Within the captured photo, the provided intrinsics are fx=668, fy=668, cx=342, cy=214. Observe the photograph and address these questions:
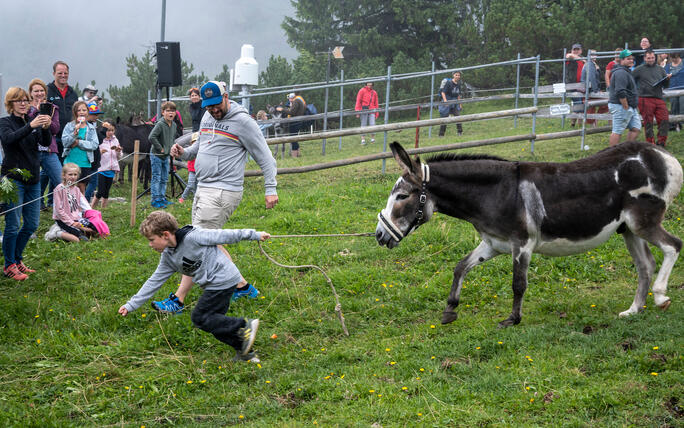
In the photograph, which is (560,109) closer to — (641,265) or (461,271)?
(641,265)

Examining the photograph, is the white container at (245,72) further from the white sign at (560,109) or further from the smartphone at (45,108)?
the smartphone at (45,108)

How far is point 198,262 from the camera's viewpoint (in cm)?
567

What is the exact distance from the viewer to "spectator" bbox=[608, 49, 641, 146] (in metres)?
12.7

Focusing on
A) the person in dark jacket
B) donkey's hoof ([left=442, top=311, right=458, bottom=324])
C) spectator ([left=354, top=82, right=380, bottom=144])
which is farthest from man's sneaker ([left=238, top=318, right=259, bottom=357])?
spectator ([left=354, top=82, right=380, bottom=144])

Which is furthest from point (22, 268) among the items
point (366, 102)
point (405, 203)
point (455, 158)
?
point (366, 102)

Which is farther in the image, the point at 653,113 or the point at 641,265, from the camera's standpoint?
the point at 653,113

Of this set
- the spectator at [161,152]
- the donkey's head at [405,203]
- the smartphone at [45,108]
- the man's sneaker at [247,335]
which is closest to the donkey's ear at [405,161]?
the donkey's head at [405,203]

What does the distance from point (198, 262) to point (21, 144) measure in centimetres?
365

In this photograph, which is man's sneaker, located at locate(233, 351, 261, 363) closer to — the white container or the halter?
the halter

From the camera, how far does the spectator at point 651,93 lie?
1305cm

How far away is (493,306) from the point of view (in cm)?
696

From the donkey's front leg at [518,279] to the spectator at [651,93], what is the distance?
854cm

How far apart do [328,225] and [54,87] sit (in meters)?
5.60

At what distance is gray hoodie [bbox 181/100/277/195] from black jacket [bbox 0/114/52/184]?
8.06ft
